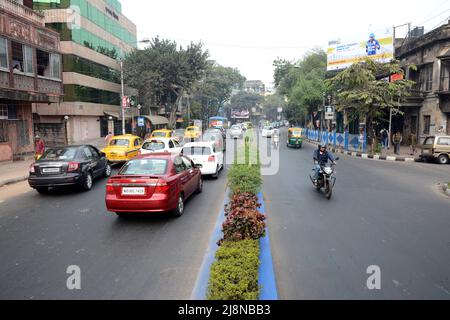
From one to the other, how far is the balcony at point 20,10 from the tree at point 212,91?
136 feet

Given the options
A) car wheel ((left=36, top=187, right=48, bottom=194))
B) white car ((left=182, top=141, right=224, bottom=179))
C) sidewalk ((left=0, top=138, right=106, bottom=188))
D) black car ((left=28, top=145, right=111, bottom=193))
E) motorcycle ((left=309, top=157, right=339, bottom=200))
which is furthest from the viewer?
sidewalk ((left=0, top=138, right=106, bottom=188))

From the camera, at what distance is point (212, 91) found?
225 ft

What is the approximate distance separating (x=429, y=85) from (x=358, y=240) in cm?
2523

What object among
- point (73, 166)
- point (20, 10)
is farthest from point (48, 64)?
point (73, 166)

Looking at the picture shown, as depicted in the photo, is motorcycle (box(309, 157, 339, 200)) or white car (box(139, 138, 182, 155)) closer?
motorcycle (box(309, 157, 339, 200))

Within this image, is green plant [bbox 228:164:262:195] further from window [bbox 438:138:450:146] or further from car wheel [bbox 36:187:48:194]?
window [bbox 438:138:450:146]

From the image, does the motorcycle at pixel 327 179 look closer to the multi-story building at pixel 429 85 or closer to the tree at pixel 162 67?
the multi-story building at pixel 429 85

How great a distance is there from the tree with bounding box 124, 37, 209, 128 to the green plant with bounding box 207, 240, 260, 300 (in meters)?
35.7

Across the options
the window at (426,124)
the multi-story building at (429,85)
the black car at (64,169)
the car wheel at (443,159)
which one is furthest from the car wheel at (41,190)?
the window at (426,124)

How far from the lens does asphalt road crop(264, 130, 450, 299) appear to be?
177 inches

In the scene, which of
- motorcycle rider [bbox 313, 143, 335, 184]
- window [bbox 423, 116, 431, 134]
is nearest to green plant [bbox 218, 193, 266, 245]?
motorcycle rider [bbox 313, 143, 335, 184]

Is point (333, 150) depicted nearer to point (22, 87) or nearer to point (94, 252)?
point (22, 87)

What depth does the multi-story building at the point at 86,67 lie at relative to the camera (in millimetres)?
31906
